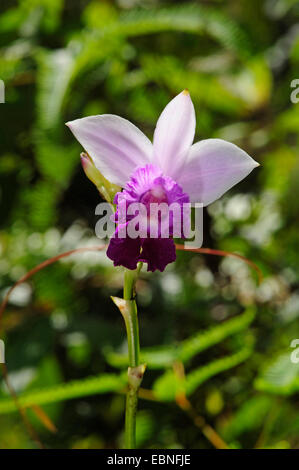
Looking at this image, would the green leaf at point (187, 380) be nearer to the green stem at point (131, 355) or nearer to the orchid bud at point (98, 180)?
the green stem at point (131, 355)

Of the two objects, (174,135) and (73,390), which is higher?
(174,135)

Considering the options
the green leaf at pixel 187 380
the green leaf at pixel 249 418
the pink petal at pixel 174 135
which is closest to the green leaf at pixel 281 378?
the green leaf at pixel 187 380

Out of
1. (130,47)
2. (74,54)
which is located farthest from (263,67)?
(74,54)

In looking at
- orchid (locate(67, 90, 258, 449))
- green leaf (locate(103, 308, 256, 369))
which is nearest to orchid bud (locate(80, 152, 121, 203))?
orchid (locate(67, 90, 258, 449))

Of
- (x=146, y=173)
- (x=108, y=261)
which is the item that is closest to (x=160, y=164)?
(x=146, y=173)

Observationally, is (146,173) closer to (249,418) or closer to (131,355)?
(131,355)

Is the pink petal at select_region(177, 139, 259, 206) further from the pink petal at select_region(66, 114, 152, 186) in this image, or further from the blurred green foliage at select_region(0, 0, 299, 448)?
the blurred green foliage at select_region(0, 0, 299, 448)

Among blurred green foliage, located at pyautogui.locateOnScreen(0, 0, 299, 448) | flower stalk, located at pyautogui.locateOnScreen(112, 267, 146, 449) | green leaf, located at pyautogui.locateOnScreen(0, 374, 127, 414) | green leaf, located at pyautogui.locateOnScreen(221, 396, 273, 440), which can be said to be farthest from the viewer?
blurred green foliage, located at pyautogui.locateOnScreen(0, 0, 299, 448)

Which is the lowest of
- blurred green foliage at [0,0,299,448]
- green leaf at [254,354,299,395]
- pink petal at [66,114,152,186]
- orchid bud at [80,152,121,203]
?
green leaf at [254,354,299,395]
